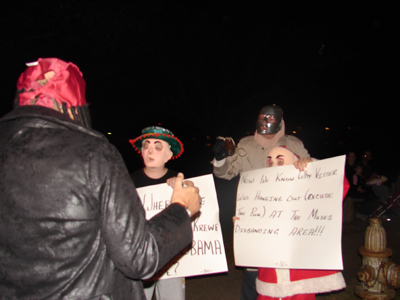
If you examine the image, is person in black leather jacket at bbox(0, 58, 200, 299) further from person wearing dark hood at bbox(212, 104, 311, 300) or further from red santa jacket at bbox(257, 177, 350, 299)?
person wearing dark hood at bbox(212, 104, 311, 300)

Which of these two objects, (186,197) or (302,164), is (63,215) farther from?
(302,164)

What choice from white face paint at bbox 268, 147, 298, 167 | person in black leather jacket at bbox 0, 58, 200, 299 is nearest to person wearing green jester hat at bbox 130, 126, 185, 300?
white face paint at bbox 268, 147, 298, 167

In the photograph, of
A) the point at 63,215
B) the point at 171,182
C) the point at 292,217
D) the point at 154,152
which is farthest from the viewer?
the point at 154,152

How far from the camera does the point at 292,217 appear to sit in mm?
2758

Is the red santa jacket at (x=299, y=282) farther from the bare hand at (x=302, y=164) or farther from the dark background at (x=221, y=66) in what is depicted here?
the dark background at (x=221, y=66)

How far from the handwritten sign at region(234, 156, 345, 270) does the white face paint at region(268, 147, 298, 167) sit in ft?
0.35

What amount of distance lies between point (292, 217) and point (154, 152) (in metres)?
1.33

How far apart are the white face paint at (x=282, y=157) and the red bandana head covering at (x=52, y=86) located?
186cm

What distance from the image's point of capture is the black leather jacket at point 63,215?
1.26 m

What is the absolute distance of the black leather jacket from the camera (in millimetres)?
1261

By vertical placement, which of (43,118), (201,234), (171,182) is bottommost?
(201,234)

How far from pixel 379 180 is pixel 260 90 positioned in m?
7.28

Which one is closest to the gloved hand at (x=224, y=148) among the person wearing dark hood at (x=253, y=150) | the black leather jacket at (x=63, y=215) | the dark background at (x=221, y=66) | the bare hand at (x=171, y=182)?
the person wearing dark hood at (x=253, y=150)

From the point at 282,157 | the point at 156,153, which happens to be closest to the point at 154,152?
the point at 156,153
